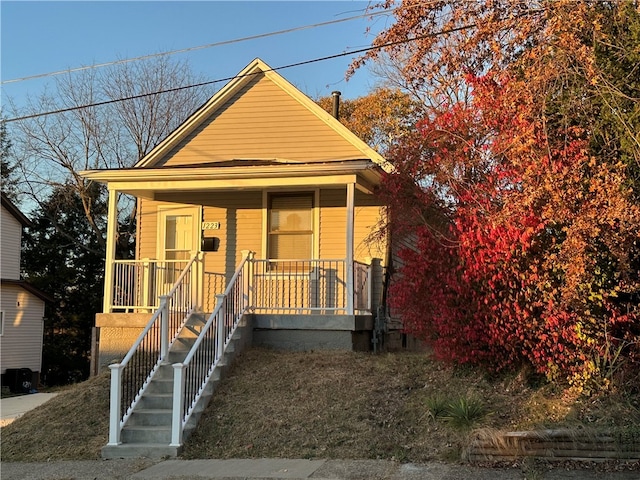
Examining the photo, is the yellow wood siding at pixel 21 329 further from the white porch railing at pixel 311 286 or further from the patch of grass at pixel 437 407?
the patch of grass at pixel 437 407

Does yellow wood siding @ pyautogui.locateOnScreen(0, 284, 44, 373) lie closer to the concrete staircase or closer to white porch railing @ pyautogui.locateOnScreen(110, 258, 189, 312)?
white porch railing @ pyautogui.locateOnScreen(110, 258, 189, 312)

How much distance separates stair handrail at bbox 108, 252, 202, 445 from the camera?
8.12 metres

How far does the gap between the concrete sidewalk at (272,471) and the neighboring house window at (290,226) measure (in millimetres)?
6217

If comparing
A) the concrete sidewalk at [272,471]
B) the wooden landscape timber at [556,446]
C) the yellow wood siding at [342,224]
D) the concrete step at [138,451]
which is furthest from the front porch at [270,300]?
the wooden landscape timber at [556,446]

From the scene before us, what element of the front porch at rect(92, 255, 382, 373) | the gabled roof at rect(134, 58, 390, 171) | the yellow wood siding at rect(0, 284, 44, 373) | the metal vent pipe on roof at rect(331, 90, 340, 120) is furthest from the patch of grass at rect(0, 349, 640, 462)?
the yellow wood siding at rect(0, 284, 44, 373)

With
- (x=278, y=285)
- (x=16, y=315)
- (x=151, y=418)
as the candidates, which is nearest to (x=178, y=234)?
(x=278, y=285)

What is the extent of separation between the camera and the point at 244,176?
11.7 m

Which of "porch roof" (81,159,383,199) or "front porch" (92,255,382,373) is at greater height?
"porch roof" (81,159,383,199)

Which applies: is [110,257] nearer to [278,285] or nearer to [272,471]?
[278,285]

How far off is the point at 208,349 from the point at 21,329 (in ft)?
58.2

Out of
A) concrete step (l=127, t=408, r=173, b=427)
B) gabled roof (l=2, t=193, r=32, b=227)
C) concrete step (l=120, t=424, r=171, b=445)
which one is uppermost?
gabled roof (l=2, t=193, r=32, b=227)

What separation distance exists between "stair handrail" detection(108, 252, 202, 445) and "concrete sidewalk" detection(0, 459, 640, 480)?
0.72m

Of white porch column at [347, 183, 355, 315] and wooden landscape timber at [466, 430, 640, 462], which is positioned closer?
wooden landscape timber at [466, 430, 640, 462]

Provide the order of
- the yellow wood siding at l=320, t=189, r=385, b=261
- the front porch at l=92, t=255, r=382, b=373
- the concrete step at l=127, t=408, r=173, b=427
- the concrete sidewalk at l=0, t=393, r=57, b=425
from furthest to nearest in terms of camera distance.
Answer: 1. the yellow wood siding at l=320, t=189, r=385, b=261
2. the concrete sidewalk at l=0, t=393, r=57, b=425
3. the front porch at l=92, t=255, r=382, b=373
4. the concrete step at l=127, t=408, r=173, b=427
